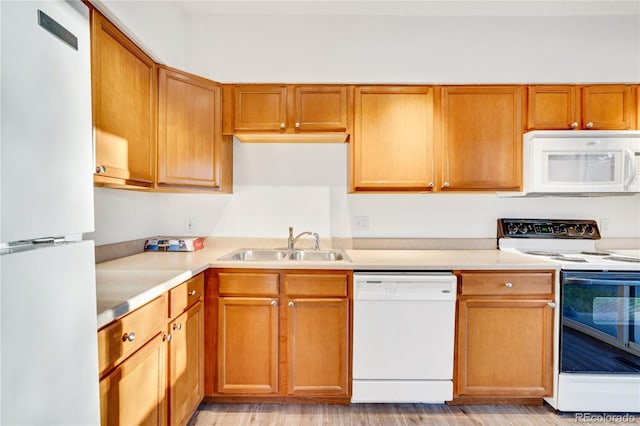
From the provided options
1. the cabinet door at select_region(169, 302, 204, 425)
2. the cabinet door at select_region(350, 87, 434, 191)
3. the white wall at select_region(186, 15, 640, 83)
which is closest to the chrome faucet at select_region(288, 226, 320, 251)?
the cabinet door at select_region(350, 87, 434, 191)

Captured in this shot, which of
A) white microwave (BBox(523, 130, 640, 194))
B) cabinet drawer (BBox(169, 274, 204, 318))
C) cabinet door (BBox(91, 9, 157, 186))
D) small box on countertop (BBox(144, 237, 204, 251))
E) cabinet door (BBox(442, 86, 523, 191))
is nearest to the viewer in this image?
cabinet door (BBox(91, 9, 157, 186))

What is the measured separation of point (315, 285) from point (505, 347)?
1198mm

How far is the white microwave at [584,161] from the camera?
213 centimetres

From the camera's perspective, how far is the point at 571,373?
75.4 inches

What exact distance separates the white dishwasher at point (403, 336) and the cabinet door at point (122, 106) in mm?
1381

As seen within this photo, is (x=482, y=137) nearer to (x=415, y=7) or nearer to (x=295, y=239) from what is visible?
(x=415, y=7)

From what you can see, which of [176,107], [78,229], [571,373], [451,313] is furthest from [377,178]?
[78,229]

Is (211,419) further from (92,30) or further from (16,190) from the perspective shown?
(92,30)

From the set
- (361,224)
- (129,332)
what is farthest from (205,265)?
(361,224)

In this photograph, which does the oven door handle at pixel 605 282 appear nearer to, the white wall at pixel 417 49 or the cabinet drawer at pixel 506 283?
the cabinet drawer at pixel 506 283

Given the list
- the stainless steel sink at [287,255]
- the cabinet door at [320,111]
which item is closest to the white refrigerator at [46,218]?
the cabinet door at [320,111]

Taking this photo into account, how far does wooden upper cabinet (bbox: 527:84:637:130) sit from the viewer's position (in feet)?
7.30

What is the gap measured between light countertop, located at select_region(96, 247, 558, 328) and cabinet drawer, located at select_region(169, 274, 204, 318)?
48 millimetres

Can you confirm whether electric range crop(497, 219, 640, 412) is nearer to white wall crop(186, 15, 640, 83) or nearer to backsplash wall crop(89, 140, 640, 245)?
backsplash wall crop(89, 140, 640, 245)
